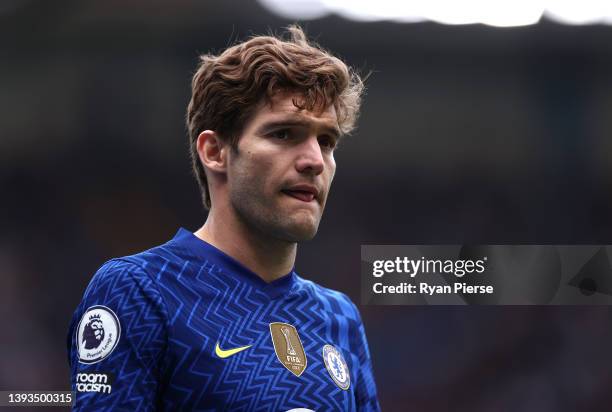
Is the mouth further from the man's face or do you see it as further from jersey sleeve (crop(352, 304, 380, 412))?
jersey sleeve (crop(352, 304, 380, 412))

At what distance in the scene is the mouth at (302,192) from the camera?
1.43 m

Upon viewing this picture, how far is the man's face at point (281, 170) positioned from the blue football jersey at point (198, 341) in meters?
0.12

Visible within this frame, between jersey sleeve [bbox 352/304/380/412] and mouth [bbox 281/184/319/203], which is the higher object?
mouth [bbox 281/184/319/203]

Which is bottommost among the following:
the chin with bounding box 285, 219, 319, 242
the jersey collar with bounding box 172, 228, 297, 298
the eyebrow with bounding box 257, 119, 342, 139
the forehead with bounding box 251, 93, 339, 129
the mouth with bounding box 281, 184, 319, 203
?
the jersey collar with bounding box 172, 228, 297, 298

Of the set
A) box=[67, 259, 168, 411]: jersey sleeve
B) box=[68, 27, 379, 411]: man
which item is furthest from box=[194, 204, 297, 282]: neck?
box=[67, 259, 168, 411]: jersey sleeve

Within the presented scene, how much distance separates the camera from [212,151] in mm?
1521

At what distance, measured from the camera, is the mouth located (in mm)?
1435

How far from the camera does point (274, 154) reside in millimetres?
1421

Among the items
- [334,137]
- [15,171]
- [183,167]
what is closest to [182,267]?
[334,137]

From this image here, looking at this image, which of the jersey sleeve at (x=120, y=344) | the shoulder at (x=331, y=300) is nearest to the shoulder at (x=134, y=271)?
the jersey sleeve at (x=120, y=344)

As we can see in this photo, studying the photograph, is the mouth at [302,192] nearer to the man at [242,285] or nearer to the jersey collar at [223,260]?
the man at [242,285]

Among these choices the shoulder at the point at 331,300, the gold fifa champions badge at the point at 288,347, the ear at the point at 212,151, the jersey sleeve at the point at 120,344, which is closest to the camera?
the jersey sleeve at the point at 120,344

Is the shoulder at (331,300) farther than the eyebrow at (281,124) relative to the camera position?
Yes

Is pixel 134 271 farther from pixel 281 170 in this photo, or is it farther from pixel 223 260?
pixel 281 170
